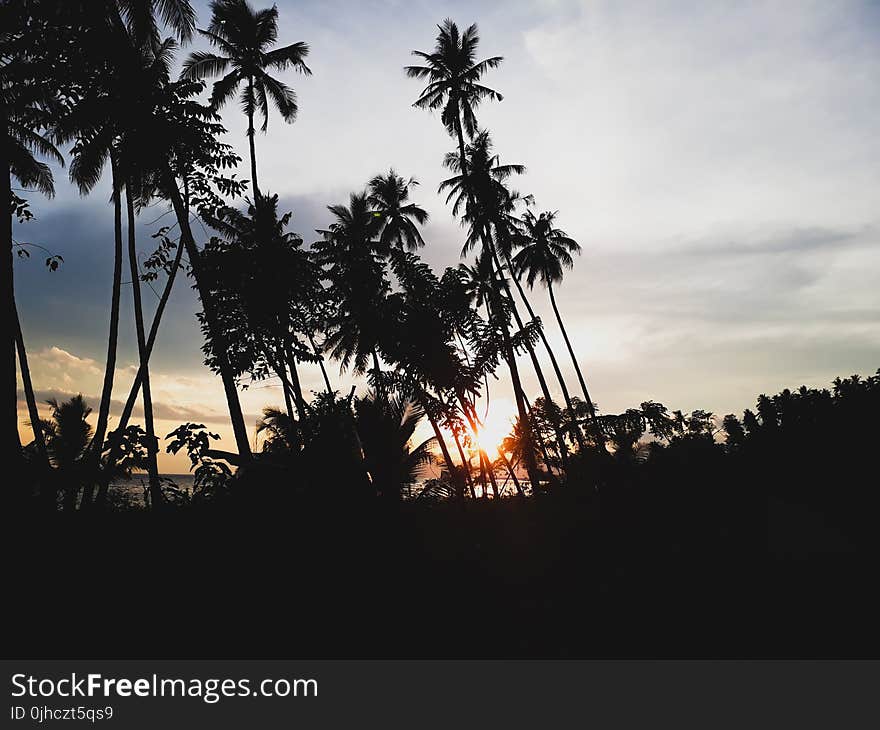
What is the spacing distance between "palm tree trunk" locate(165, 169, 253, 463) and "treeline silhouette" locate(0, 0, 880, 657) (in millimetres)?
70

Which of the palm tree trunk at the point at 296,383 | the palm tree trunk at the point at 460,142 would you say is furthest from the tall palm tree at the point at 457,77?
the palm tree trunk at the point at 296,383

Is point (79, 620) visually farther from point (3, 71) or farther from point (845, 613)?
point (3, 71)

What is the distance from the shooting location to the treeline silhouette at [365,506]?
4.35 meters

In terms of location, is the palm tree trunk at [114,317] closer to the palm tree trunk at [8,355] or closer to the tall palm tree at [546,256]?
the palm tree trunk at [8,355]

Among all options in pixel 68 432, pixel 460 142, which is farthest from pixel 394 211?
pixel 68 432

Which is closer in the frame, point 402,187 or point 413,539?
point 413,539

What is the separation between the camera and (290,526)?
569cm

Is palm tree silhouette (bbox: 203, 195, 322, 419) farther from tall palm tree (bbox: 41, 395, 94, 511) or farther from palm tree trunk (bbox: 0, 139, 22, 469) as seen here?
tall palm tree (bbox: 41, 395, 94, 511)

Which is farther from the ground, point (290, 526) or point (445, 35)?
point (445, 35)

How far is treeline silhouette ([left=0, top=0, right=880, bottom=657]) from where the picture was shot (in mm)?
4348

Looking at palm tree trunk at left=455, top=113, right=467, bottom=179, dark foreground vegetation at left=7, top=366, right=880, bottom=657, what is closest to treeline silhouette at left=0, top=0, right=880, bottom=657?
dark foreground vegetation at left=7, top=366, right=880, bottom=657

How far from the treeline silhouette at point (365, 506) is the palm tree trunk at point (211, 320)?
0.07m
